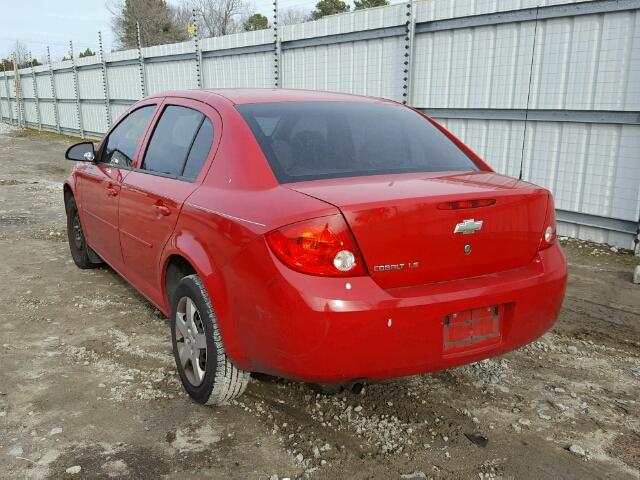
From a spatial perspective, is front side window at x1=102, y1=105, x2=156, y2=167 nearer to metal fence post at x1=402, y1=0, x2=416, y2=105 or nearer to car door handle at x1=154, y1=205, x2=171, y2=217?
car door handle at x1=154, y1=205, x2=171, y2=217

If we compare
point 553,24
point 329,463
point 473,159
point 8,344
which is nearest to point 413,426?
point 329,463

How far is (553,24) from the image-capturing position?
6562mm

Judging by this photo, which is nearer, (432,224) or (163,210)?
(432,224)

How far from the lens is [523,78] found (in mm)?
6906

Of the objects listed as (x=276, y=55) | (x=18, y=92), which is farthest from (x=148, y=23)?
(x=276, y=55)

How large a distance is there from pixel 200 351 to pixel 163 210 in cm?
83

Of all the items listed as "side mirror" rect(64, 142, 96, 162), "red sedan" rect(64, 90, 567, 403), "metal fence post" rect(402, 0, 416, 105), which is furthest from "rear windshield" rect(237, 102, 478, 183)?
"metal fence post" rect(402, 0, 416, 105)

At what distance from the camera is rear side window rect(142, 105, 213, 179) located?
10.1 feet

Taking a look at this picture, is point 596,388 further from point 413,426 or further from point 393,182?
point 393,182

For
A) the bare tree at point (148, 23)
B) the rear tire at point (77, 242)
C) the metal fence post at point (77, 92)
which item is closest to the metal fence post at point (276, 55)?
the rear tire at point (77, 242)

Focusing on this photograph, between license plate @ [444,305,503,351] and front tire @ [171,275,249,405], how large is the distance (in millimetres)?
1050

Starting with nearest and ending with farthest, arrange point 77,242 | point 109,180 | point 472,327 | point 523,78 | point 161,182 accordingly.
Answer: point 472,327 → point 161,182 → point 109,180 → point 77,242 → point 523,78

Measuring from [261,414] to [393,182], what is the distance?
1.38 meters

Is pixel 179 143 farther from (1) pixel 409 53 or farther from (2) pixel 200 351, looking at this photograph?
(1) pixel 409 53
